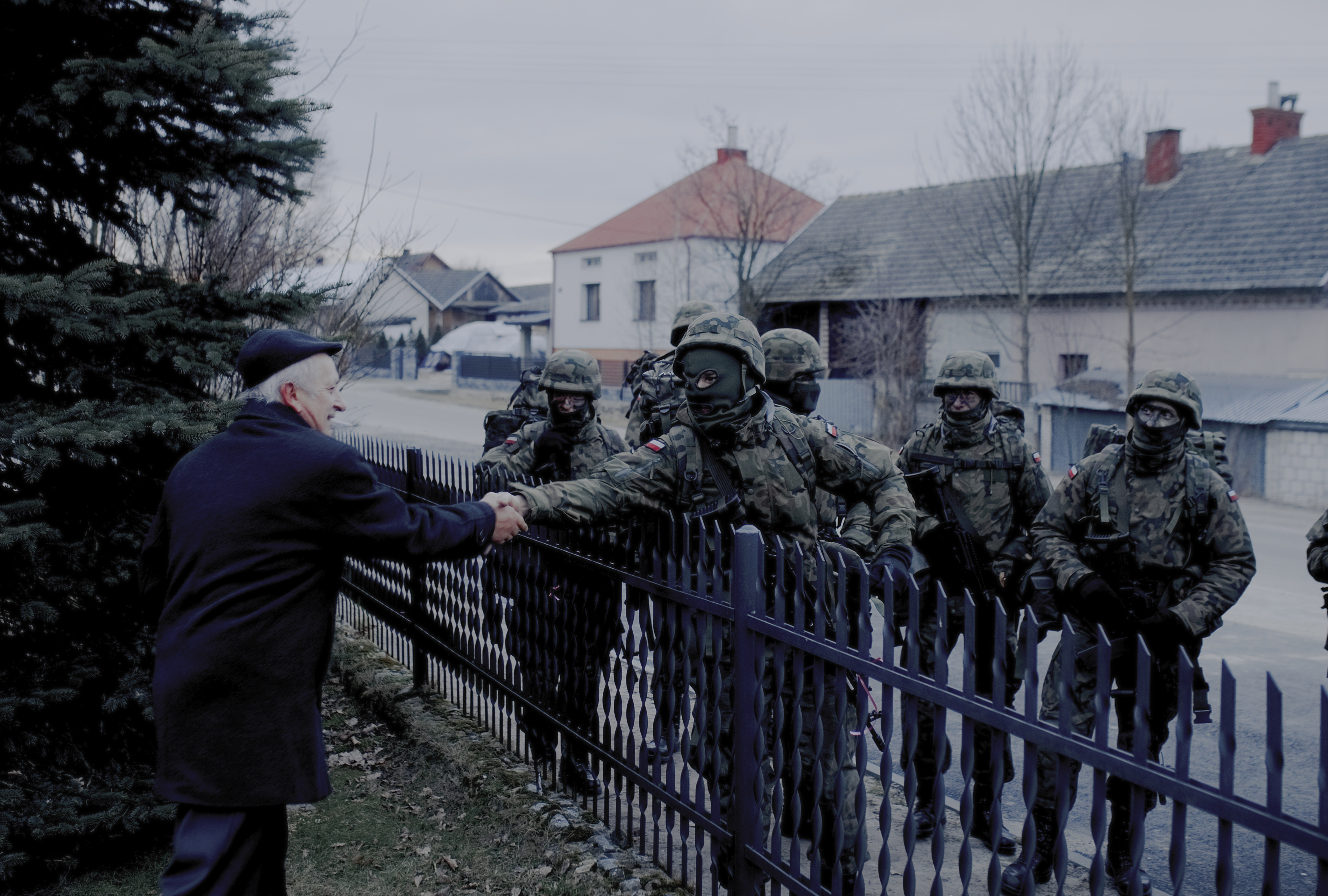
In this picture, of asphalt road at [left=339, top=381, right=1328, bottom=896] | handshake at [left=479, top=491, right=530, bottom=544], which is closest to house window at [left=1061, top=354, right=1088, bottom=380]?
asphalt road at [left=339, top=381, right=1328, bottom=896]

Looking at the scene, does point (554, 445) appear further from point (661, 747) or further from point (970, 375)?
point (970, 375)

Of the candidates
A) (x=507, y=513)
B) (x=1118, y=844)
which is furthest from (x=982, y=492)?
(x=507, y=513)

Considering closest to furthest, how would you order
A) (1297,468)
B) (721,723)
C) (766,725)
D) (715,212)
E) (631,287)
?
(721,723)
(766,725)
(1297,468)
(715,212)
(631,287)

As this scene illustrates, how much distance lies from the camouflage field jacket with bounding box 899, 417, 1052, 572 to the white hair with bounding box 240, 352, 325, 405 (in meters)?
3.18

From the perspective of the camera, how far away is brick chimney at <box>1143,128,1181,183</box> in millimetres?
22766

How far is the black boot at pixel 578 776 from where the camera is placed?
4363 mm

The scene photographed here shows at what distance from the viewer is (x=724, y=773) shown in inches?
136

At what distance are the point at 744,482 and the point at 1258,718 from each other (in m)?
4.39

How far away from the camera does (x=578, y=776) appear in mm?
4383

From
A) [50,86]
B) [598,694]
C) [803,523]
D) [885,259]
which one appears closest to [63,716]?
[598,694]

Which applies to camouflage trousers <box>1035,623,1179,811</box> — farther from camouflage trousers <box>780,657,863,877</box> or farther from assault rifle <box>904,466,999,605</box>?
camouflage trousers <box>780,657,863,877</box>

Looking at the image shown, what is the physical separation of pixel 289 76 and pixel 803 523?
10.7ft

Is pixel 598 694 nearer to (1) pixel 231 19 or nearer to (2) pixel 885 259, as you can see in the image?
(1) pixel 231 19

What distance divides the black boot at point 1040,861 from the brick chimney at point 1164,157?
2206 centimetres
